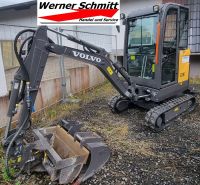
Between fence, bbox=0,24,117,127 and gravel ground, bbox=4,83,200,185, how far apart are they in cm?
84

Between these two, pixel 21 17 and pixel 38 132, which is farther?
pixel 21 17

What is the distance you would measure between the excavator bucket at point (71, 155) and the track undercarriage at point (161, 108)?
1.43 meters

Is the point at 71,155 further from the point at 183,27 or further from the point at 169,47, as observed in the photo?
the point at 183,27

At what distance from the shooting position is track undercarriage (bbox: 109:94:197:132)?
14.2 feet

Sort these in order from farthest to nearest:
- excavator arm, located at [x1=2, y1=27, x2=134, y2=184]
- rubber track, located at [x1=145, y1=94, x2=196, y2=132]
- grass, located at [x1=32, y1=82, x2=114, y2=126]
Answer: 1. grass, located at [x1=32, y1=82, x2=114, y2=126]
2. rubber track, located at [x1=145, y1=94, x2=196, y2=132]
3. excavator arm, located at [x1=2, y1=27, x2=134, y2=184]

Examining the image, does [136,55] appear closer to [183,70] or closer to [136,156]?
[183,70]

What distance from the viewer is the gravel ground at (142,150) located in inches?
119

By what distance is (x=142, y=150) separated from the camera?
3754 millimetres

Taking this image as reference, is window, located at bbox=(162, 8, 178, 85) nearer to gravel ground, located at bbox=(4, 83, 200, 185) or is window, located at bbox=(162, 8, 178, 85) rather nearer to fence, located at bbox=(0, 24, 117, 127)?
gravel ground, located at bbox=(4, 83, 200, 185)

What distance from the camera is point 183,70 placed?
16.8ft

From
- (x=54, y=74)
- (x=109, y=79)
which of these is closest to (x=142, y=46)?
(x=109, y=79)

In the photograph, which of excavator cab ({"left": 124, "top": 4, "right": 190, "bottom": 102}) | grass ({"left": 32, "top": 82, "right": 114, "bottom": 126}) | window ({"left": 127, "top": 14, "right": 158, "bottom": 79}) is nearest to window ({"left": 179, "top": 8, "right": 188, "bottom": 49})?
excavator cab ({"left": 124, "top": 4, "right": 190, "bottom": 102})

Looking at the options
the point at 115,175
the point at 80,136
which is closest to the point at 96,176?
the point at 115,175

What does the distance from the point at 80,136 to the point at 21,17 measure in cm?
1120
